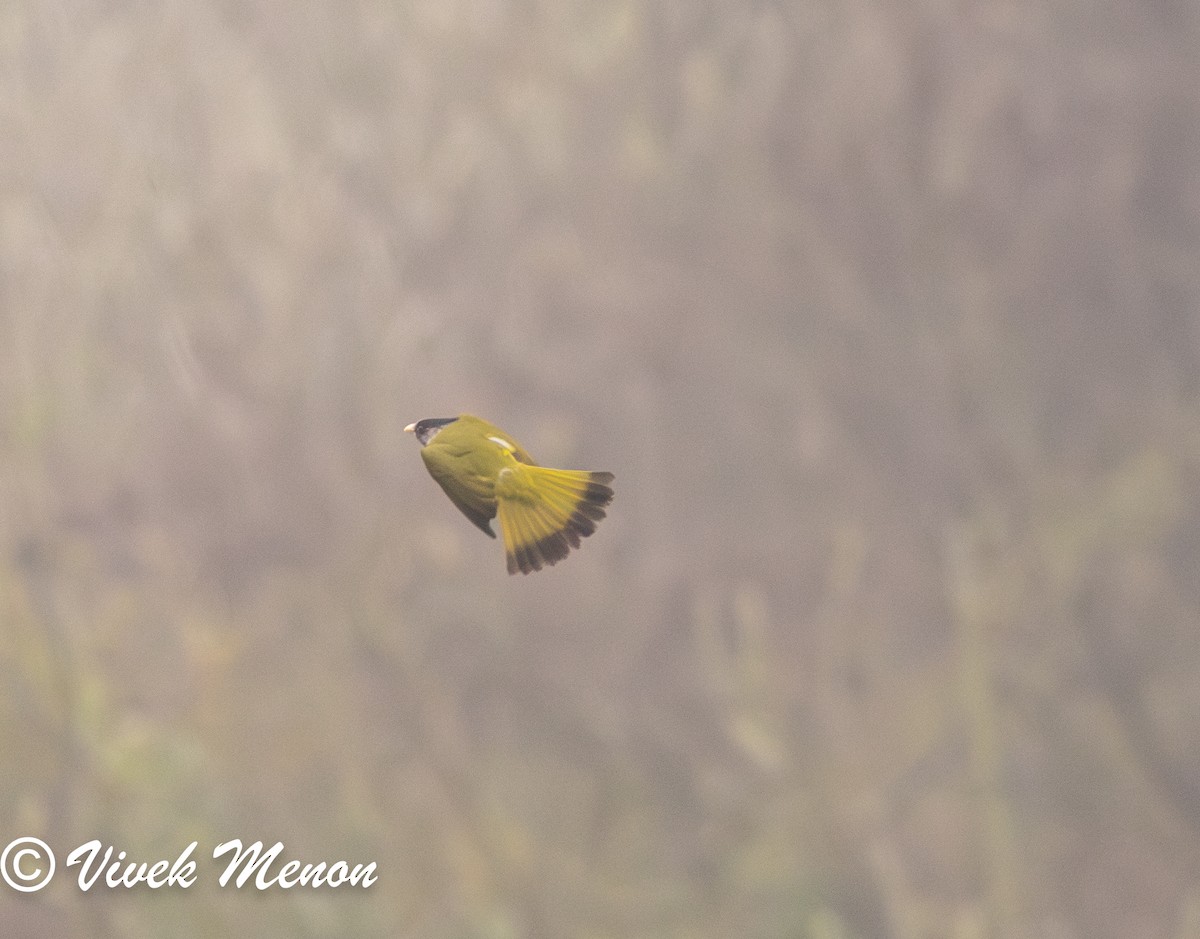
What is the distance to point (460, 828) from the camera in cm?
165

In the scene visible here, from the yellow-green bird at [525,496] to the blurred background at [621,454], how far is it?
36 centimetres

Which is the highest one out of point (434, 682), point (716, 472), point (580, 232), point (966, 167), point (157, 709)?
point (966, 167)

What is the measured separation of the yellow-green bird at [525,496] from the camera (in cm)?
129

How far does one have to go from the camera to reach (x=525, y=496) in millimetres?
1290

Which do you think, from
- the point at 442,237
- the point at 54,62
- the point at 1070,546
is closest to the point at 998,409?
the point at 1070,546

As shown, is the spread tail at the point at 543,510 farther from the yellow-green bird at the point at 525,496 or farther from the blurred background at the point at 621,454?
the blurred background at the point at 621,454

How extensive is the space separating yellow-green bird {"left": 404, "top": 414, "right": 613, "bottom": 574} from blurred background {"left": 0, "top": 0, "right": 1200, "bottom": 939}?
36 cm

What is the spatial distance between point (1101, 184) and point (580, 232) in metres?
0.64

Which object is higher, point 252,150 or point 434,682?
point 252,150

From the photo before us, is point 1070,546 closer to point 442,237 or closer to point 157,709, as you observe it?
point 442,237
